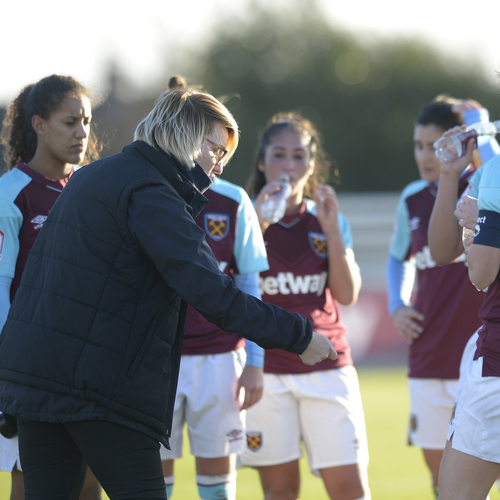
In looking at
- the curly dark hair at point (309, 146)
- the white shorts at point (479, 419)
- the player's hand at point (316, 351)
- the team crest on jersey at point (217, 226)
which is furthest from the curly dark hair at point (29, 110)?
the white shorts at point (479, 419)

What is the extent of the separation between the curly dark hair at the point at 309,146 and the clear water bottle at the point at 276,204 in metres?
0.38

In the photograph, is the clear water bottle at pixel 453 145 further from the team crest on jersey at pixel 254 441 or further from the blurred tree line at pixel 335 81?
the blurred tree line at pixel 335 81

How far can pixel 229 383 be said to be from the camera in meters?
3.35

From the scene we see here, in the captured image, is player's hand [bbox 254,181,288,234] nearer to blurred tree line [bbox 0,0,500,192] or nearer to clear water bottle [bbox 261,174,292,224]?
clear water bottle [bbox 261,174,292,224]

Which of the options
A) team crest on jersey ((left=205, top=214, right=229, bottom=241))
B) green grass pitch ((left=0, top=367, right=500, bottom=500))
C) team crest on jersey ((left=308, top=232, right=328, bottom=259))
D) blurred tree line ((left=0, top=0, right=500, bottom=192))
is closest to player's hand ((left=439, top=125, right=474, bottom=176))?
team crest on jersey ((left=308, top=232, right=328, bottom=259))

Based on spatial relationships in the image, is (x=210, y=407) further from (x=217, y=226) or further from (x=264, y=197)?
(x=264, y=197)

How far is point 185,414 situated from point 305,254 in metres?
1.04

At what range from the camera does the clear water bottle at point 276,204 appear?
364 centimetres

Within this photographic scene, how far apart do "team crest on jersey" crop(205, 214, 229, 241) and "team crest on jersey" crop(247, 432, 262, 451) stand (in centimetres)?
103

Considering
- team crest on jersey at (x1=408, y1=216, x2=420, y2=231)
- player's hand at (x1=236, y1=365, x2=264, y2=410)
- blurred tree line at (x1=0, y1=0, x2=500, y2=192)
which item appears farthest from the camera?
blurred tree line at (x1=0, y1=0, x2=500, y2=192)

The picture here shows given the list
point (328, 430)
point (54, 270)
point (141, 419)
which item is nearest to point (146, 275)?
point (54, 270)

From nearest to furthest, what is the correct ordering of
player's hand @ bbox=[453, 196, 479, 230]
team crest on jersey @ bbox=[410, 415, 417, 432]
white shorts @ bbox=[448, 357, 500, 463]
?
white shorts @ bbox=[448, 357, 500, 463]
player's hand @ bbox=[453, 196, 479, 230]
team crest on jersey @ bbox=[410, 415, 417, 432]

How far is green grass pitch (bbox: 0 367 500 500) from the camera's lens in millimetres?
4910

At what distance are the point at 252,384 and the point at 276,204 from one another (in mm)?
960
